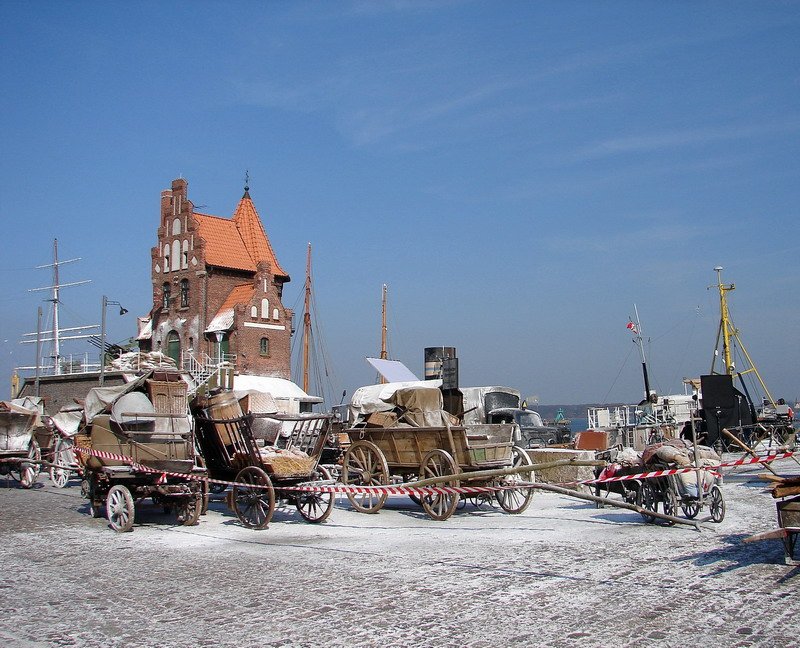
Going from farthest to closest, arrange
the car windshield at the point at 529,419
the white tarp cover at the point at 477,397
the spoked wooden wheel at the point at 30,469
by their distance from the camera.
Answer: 1. the white tarp cover at the point at 477,397
2. the car windshield at the point at 529,419
3. the spoked wooden wheel at the point at 30,469

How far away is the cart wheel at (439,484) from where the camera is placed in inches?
530

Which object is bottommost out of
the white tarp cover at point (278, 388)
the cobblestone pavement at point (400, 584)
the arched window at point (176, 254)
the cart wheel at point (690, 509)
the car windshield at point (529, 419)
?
the cobblestone pavement at point (400, 584)

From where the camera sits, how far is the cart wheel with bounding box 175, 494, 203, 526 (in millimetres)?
13078

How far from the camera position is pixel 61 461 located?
2233cm

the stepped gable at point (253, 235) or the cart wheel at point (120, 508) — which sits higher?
the stepped gable at point (253, 235)

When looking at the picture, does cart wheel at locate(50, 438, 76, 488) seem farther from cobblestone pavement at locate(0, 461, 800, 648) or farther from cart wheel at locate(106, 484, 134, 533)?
cart wheel at locate(106, 484, 134, 533)

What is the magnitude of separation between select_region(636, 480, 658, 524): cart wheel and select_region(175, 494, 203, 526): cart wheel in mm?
7133

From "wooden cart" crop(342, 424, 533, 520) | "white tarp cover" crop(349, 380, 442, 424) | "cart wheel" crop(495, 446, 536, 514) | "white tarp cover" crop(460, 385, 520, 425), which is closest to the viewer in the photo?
"wooden cart" crop(342, 424, 533, 520)

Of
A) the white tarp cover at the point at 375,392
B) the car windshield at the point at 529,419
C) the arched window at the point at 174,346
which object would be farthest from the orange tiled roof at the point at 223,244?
the car windshield at the point at 529,419

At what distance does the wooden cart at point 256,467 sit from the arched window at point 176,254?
3478 centimetres

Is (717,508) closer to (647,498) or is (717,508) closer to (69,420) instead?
(647,498)

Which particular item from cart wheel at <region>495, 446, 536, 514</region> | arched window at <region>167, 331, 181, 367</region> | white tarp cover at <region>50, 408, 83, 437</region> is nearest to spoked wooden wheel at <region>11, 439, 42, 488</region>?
white tarp cover at <region>50, 408, 83, 437</region>

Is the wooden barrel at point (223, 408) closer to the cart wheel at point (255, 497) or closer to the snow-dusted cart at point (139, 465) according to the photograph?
the snow-dusted cart at point (139, 465)

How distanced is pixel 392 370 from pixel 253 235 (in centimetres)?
1801
